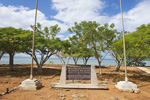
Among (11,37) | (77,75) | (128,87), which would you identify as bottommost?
(128,87)

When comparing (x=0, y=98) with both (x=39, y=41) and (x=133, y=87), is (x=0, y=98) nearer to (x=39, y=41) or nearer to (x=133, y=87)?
(x=133, y=87)

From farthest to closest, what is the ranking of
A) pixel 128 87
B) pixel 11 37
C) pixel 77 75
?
1. pixel 11 37
2. pixel 77 75
3. pixel 128 87

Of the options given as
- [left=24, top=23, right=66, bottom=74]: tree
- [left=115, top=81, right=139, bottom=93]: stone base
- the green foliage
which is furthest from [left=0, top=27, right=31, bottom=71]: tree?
[left=115, top=81, right=139, bottom=93]: stone base

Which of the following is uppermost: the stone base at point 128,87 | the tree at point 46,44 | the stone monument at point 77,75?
the tree at point 46,44

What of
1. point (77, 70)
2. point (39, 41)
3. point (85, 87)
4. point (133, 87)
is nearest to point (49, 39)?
point (39, 41)

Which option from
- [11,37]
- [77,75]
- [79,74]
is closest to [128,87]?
[79,74]

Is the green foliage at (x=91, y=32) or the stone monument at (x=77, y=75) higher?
the green foliage at (x=91, y=32)

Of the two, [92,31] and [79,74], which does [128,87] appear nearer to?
[79,74]

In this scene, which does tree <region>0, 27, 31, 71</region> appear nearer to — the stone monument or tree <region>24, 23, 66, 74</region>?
tree <region>24, 23, 66, 74</region>

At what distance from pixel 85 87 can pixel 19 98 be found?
438cm

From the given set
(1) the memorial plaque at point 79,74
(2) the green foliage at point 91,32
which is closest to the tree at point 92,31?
(2) the green foliage at point 91,32

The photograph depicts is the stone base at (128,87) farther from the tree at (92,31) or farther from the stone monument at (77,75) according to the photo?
the tree at (92,31)

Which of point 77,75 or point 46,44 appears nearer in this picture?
point 77,75

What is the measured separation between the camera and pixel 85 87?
7.88 metres
